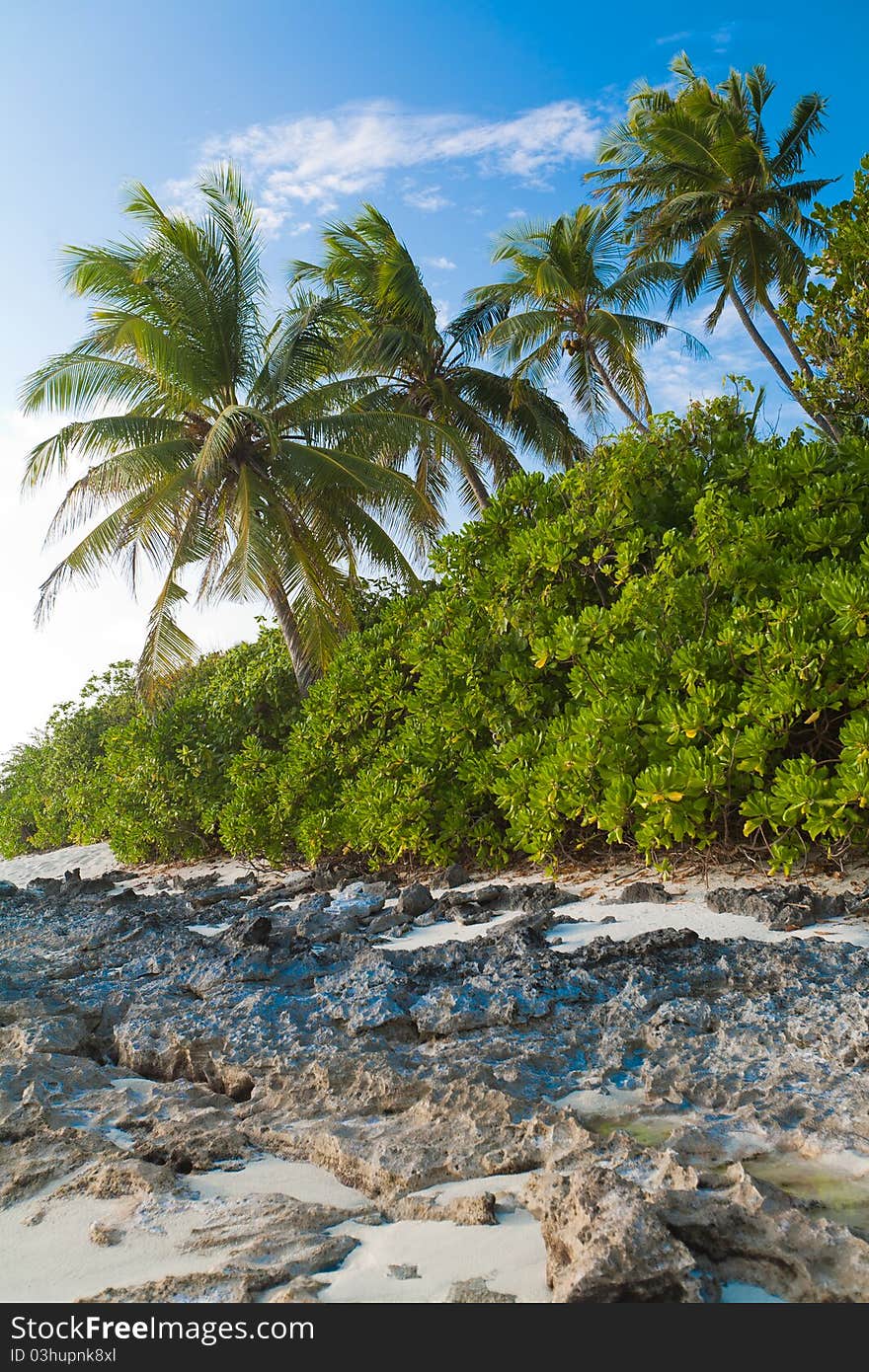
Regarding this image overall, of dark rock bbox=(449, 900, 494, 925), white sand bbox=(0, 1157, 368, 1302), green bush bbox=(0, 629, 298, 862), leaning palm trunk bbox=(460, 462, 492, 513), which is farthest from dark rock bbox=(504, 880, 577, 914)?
leaning palm trunk bbox=(460, 462, 492, 513)

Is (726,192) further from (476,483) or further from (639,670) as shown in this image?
(639,670)

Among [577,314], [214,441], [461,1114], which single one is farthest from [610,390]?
[461,1114]

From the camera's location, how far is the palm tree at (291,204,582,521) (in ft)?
60.7

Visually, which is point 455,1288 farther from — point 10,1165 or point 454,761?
point 454,761

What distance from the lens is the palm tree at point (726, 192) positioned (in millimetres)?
20953

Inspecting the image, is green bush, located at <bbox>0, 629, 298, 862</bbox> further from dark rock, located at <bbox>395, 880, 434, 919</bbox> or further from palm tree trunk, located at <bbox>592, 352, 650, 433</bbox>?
palm tree trunk, located at <bbox>592, 352, 650, 433</bbox>

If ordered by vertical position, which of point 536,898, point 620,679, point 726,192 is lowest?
point 536,898

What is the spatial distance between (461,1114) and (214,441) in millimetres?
10480

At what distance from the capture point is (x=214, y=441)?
449 inches

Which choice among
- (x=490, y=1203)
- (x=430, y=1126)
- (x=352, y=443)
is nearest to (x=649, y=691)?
(x=430, y=1126)

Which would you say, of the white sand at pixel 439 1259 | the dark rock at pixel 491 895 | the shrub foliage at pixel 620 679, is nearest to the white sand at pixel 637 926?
the dark rock at pixel 491 895

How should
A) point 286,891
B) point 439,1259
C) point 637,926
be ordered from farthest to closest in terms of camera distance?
point 286,891
point 637,926
point 439,1259

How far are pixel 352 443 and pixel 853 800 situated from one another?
11140 millimetres

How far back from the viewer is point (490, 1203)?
1.87 meters
